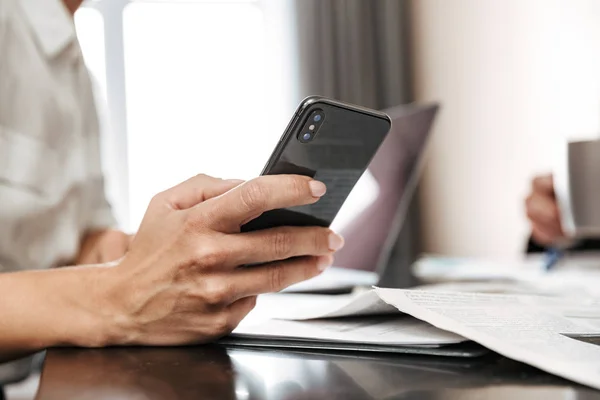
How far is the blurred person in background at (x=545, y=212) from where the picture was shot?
166 centimetres

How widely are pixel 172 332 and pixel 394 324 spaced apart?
17cm

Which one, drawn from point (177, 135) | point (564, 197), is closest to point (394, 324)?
point (564, 197)

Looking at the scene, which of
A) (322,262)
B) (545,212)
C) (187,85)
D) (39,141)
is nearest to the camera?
(322,262)

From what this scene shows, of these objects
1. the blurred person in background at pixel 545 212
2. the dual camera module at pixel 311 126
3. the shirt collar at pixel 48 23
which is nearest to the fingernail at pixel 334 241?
the dual camera module at pixel 311 126

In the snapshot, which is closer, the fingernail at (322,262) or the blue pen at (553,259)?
the fingernail at (322,262)

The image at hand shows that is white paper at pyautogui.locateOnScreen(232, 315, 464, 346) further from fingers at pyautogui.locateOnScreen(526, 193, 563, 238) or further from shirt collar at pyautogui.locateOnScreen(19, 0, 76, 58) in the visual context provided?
fingers at pyautogui.locateOnScreen(526, 193, 563, 238)

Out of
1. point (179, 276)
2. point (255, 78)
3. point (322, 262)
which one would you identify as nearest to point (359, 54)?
point (255, 78)

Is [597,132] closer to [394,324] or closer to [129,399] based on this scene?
[394,324]

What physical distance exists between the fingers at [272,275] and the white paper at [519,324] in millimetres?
107

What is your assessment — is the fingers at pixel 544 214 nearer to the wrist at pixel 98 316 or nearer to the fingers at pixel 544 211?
the fingers at pixel 544 211

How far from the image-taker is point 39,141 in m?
0.99

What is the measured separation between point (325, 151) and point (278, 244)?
84mm

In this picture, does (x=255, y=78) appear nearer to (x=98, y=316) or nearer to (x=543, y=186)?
(x=543, y=186)

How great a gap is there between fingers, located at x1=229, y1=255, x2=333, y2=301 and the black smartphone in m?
0.03
